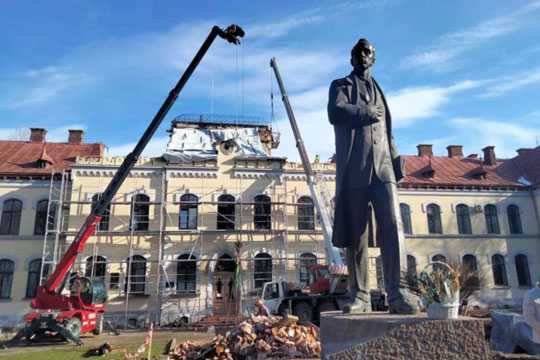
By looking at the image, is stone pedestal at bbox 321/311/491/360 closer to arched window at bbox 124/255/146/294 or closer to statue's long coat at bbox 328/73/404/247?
statue's long coat at bbox 328/73/404/247

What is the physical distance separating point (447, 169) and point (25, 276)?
25.9 meters

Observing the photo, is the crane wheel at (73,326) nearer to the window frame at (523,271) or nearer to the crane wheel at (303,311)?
the crane wheel at (303,311)

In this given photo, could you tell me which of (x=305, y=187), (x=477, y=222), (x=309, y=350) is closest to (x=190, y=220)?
(x=305, y=187)

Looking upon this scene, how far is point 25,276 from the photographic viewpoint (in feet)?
66.8

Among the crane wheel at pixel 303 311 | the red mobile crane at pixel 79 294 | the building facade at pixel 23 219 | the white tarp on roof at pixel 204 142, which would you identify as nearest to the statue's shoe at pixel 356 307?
the crane wheel at pixel 303 311

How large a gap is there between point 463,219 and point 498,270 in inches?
141

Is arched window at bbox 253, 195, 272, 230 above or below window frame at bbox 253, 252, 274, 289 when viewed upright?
above

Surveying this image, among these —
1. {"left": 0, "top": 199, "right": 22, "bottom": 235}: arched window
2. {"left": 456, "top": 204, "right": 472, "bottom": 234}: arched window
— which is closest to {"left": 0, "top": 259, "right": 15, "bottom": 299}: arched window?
{"left": 0, "top": 199, "right": 22, "bottom": 235}: arched window

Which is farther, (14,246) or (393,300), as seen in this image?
(14,246)

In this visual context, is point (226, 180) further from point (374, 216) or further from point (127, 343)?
point (374, 216)

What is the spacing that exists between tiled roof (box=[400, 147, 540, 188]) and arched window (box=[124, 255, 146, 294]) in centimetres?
1564

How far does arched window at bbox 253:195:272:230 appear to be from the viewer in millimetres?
22000

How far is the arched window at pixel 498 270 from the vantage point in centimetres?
2431

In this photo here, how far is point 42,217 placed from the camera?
2153 cm
